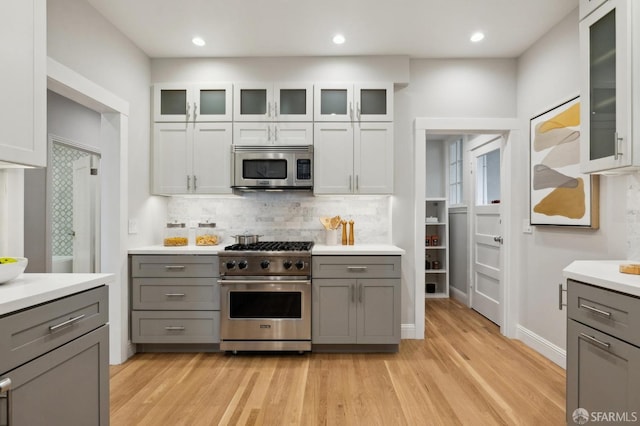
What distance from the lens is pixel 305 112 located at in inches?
127

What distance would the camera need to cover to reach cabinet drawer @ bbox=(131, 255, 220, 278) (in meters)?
2.93

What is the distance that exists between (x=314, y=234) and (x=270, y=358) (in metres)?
1.27

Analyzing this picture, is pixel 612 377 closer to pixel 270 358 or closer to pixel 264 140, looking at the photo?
pixel 270 358

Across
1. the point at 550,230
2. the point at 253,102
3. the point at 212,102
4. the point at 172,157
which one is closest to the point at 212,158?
the point at 172,157

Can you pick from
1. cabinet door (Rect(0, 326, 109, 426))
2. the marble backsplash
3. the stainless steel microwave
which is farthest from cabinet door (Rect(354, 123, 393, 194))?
cabinet door (Rect(0, 326, 109, 426))

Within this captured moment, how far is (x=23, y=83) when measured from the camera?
4.83ft

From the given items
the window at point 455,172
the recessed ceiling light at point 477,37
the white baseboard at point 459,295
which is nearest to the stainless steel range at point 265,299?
the recessed ceiling light at point 477,37

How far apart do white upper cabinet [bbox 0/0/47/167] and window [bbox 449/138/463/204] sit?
4777 millimetres

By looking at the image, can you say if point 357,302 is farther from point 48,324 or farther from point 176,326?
point 48,324

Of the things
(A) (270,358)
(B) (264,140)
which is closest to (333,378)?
(A) (270,358)

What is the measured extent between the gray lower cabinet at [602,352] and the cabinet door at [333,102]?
7.36 feet

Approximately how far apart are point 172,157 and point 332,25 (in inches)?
74.7

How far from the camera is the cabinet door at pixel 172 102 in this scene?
10.6ft

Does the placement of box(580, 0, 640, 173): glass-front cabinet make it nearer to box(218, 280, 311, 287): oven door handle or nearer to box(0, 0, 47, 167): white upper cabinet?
box(218, 280, 311, 287): oven door handle
